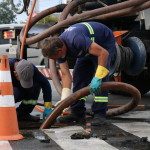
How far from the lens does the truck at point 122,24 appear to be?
8.16m

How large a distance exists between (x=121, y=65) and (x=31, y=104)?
7.56 ft

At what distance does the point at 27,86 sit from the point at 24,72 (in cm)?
23

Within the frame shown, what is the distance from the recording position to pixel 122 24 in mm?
9273

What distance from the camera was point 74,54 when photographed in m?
6.18

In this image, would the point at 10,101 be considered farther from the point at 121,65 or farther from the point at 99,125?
the point at 121,65

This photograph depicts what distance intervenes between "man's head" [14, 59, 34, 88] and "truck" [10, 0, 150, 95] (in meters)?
2.32

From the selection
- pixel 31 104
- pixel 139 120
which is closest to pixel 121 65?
pixel 139 120

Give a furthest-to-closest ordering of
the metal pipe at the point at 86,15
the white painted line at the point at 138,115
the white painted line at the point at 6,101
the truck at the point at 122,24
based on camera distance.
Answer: the truck at the point at 122,24 → the metal pipe at the point at 86,15 → the white painted line at the point at 138,115 → the white painted line at the point at 6,101

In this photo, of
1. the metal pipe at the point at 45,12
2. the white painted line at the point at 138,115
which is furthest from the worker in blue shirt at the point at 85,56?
the metal pipe at the point at 45,12

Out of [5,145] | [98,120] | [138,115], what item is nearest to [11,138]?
[5,145]

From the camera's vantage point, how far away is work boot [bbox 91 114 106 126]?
6.44 m

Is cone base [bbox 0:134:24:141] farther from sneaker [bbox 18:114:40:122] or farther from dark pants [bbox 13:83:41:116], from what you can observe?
sneaker [bbox 18:114:40:122]

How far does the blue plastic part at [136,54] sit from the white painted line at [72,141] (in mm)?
2712

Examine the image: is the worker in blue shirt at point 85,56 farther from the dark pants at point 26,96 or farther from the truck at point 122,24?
the truck at point 122,24
